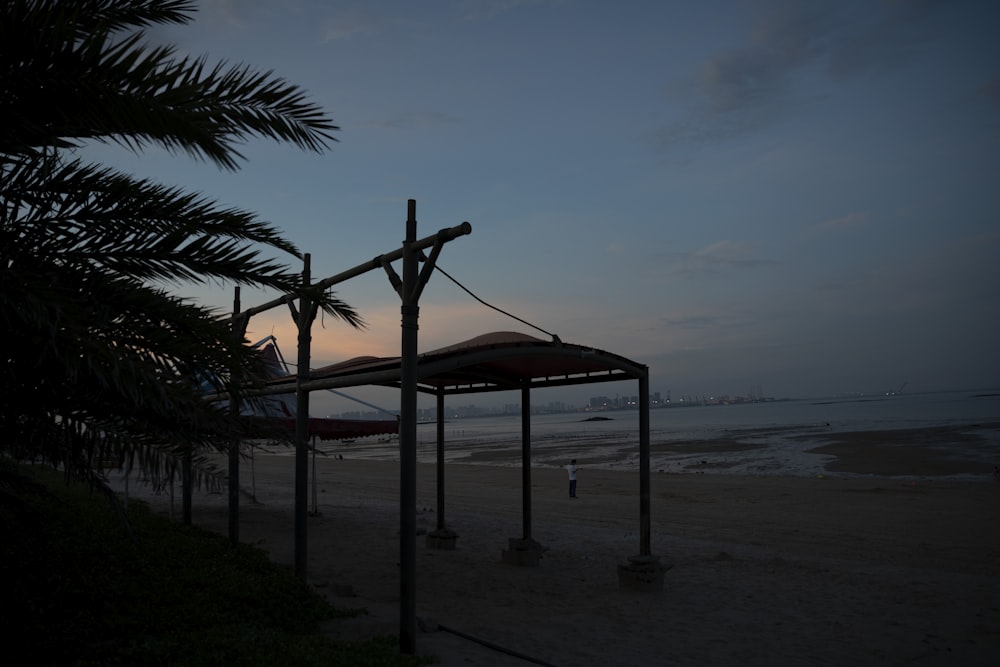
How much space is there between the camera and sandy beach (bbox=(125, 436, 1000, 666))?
24.4 feet

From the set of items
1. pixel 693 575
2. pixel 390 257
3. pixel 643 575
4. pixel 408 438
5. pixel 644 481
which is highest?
pixel 390 257

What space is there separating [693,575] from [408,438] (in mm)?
6137

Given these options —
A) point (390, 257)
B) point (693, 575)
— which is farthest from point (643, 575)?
point (390, 257)

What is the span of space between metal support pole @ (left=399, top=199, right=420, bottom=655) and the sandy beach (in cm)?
44

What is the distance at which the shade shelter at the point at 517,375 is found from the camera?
26.3 feet

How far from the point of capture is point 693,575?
36.0 ft

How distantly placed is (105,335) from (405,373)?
308 centimetres

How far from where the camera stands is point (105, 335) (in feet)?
14.0

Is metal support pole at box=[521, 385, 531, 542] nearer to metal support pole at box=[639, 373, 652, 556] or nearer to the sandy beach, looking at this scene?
the sandy beach

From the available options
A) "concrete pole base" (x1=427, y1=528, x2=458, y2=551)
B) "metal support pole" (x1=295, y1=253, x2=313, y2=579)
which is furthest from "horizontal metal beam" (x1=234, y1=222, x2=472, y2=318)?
"concrete pole base" (x1=427, y1=528, x2=458, y2=551)

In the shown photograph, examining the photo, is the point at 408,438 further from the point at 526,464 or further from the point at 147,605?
the point at 526,464

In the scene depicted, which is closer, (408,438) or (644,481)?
(408,438)

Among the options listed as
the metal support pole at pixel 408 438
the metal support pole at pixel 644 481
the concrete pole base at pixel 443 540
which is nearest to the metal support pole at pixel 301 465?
the metal support pole at pixel 408 438

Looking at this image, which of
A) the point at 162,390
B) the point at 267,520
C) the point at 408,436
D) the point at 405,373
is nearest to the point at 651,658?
the point at 408,436
